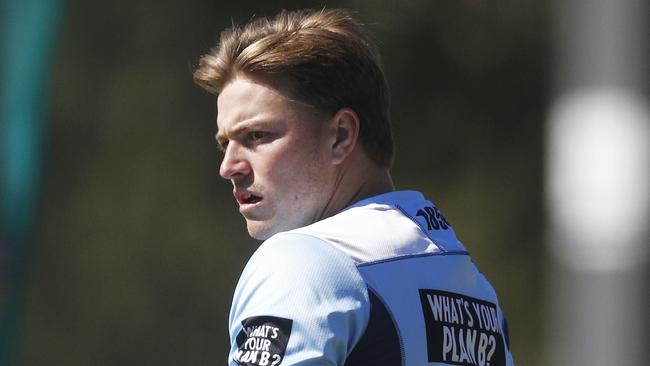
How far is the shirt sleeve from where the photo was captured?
2.13m

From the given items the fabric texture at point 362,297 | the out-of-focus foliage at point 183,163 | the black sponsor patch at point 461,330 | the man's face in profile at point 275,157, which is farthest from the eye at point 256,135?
the out-of-focus foliage at point 183,163

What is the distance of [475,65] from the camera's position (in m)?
12.3

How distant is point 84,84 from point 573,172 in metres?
11.5

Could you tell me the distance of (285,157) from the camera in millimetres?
2555

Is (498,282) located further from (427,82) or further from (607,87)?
(607,87)

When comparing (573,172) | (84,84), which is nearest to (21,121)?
(84,84)

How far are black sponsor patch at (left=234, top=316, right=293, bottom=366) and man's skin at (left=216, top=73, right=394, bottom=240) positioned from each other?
17.3 inches

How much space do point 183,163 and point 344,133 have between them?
10247 millimetres

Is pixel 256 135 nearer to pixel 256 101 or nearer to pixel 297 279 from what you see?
pixel 256 101

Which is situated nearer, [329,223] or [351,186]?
[329,223]

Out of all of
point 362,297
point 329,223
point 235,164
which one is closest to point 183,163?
point 235,164

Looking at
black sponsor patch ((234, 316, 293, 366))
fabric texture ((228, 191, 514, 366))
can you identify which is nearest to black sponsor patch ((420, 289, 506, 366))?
fabric texture ((228, 191, 514, 366))

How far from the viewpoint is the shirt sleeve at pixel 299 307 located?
2.13 meters

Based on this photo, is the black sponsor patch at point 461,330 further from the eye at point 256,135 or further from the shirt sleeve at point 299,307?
the eye at point 256,135
